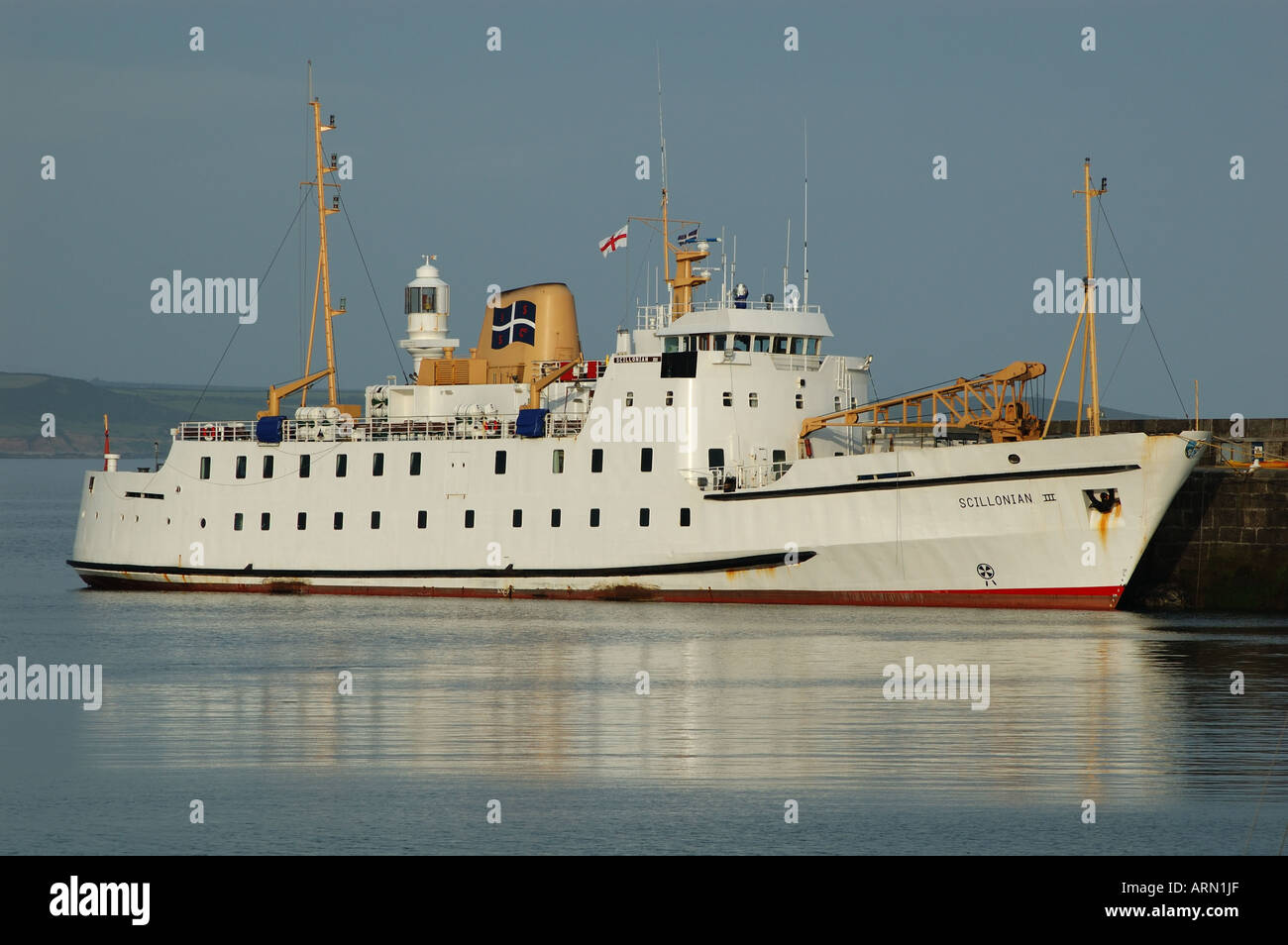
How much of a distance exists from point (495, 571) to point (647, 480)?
4.59m

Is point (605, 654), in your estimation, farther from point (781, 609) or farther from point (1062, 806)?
point (1062, 806)

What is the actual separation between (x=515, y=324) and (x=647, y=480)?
295 inches

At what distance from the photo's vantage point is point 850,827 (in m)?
15.7

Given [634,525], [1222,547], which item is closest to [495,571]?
[634,525]

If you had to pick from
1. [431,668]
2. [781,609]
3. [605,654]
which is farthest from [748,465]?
[431,668]

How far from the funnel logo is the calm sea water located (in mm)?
9879

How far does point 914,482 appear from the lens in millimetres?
32656

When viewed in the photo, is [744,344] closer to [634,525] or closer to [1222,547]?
[634,525]

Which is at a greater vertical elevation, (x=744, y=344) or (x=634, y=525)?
(x=744, y=344)

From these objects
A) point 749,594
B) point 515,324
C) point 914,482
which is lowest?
point 749,594

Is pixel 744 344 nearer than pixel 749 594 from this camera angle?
No

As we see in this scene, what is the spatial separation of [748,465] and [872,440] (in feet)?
15.5

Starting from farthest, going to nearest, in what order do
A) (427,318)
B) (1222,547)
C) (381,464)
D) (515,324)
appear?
1. (427,318)
2. (515,324)
3. (381,464)
4. (1222,547)

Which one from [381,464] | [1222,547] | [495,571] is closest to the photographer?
[1222,547]
